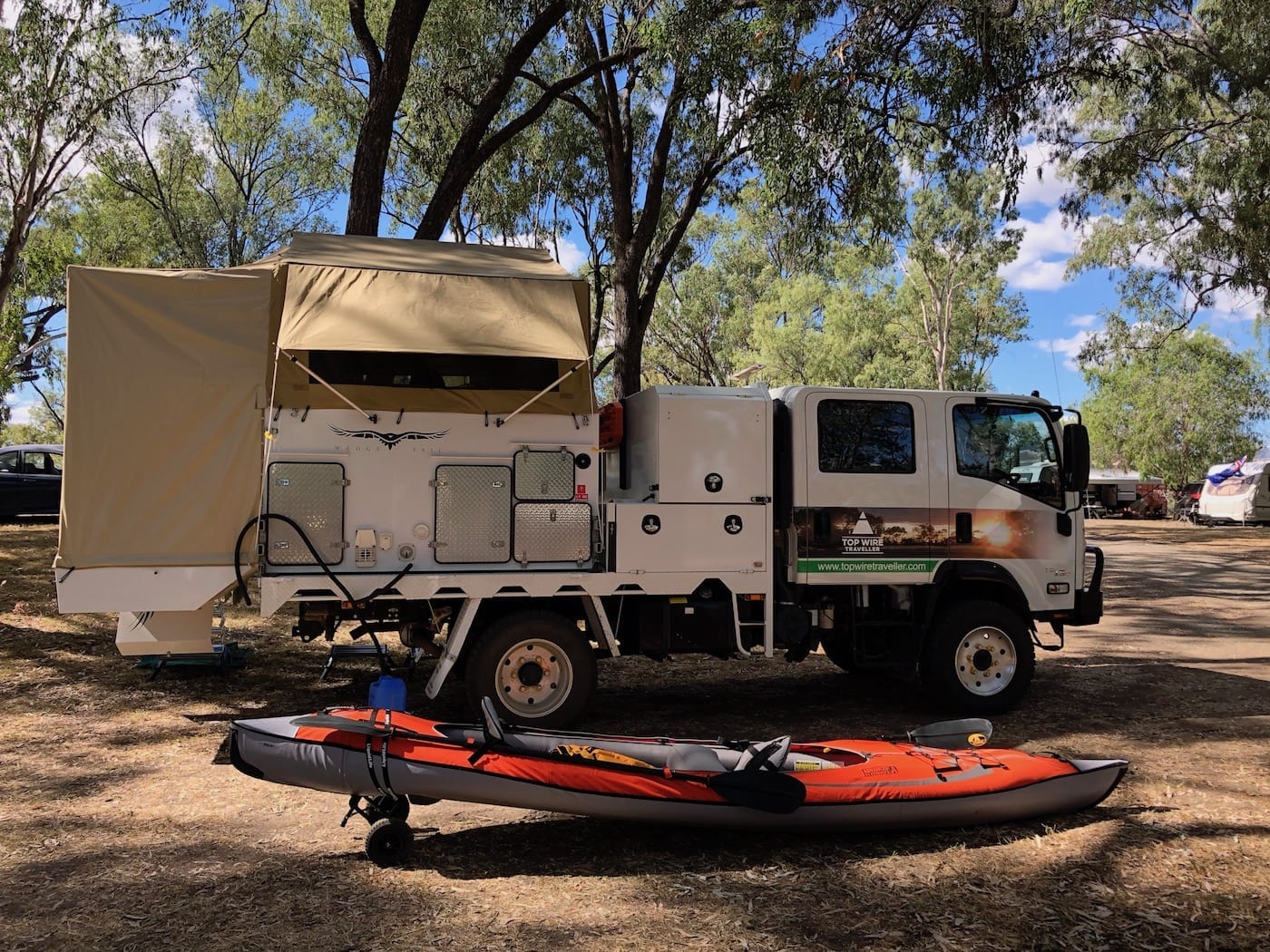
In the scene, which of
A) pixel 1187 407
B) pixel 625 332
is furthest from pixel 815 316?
pixel 625 332

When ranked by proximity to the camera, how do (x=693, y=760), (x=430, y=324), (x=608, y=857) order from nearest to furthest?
(x=608, y=857), (x=693, y=760), (x=430, y=324)

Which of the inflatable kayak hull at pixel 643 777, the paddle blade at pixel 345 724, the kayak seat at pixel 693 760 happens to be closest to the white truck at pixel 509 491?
the paddle blade at pixel 345 724

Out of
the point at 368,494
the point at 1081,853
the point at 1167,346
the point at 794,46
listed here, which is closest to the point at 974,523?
the point at 1081,853

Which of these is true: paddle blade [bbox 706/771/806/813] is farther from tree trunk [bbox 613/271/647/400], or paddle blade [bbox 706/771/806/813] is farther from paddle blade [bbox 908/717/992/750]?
tree trunk [bbox 613/271/647/400]

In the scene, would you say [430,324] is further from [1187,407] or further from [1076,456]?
[1187,407]

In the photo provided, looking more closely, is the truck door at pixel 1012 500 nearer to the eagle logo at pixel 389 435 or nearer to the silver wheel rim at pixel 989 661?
the silver wheel rim at pixel 989 661

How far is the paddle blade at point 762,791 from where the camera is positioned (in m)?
4.41

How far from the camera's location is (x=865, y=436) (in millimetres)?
7188

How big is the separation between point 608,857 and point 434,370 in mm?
3346

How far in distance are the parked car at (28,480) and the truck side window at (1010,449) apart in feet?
65.2

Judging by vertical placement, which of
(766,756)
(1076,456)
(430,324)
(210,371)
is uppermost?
(430,324)

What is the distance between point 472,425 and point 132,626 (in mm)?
2552

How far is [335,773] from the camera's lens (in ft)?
14.4

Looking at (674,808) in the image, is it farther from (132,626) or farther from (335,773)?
(132,626)
